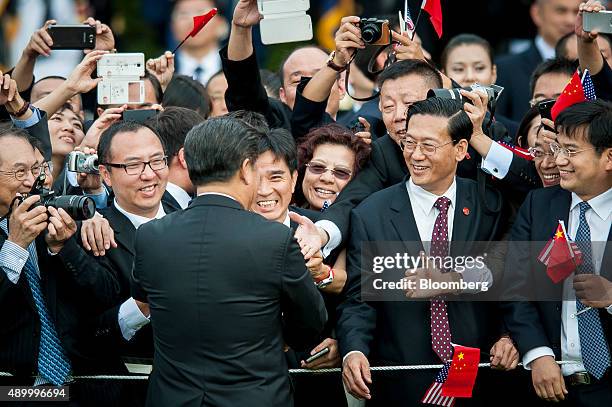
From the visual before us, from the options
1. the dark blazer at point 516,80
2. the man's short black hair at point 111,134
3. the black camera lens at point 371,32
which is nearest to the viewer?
the man's short black hair at point 111,134

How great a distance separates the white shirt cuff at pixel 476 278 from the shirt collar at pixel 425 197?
0.34 meters

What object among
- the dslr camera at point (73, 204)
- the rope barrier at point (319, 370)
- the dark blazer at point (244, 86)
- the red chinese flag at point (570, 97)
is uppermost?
the dark blazer at point (244, 86)

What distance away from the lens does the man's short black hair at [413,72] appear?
6.03 m

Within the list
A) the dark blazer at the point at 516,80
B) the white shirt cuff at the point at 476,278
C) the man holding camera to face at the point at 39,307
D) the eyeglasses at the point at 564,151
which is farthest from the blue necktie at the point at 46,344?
the dark blazer at the point at 516,80

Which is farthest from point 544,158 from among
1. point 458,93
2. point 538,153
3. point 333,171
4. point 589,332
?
point 333,171

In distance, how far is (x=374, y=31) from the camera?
230 inches

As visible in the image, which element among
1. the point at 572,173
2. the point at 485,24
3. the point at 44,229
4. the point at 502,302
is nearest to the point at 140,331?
the point at 44,229

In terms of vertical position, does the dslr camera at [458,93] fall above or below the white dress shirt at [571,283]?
above

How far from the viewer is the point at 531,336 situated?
17.2ft

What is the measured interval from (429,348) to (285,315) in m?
1.04

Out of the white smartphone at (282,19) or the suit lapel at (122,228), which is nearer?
the suit lapel at (122,228)

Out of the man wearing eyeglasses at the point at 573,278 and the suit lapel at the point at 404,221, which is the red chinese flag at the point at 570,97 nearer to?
the man wearing eyeglasses at the point at 573,278

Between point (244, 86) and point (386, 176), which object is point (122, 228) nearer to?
point (244, 86)

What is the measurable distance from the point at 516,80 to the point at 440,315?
3.46m
